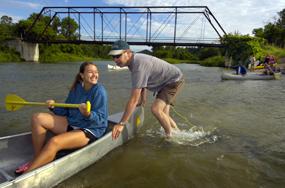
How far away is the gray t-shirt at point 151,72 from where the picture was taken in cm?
439

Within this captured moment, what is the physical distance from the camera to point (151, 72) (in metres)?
4.88

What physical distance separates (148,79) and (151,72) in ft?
0.67

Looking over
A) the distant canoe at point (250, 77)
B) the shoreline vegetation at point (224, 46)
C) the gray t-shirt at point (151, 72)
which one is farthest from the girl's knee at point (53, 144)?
the shoreline vegetation at point (224, 46)

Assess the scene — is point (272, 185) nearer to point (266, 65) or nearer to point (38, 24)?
point (266, 65)

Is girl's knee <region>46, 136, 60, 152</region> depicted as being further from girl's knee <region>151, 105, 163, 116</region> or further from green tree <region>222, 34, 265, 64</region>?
green tree <region>222, 34, 265, 64</region>

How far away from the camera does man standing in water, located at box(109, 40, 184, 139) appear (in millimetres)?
4333

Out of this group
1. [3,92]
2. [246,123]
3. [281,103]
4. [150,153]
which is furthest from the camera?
[3,92]

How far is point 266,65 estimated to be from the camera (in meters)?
21.3

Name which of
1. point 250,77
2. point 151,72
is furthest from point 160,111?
point 250,77

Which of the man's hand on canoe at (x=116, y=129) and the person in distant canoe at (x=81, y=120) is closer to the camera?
the person in distant canoe at (x=81, y=120)

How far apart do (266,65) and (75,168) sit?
20519 mm

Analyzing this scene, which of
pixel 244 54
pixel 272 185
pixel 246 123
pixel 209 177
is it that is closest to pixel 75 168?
pixel 209 177

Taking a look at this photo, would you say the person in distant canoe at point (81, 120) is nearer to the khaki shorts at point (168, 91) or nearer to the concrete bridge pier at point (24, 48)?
the khaki shorts at point (168, 91)

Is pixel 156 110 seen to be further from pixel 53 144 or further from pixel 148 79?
pixel 53 144
